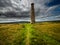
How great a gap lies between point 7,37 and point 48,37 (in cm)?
962

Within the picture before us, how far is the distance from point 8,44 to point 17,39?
3253mm

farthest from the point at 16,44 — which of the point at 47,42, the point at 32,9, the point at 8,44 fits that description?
the point at 32,9

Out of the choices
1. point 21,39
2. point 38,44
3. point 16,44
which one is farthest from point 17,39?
point 38,44

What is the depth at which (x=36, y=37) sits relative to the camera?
113ft

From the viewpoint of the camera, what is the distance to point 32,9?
248 feet

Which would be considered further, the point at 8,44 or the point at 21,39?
the point at 21,39

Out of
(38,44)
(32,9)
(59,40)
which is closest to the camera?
(38,44)

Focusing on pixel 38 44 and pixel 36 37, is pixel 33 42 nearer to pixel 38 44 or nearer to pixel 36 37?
pixel 38 44

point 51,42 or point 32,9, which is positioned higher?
point 32,9

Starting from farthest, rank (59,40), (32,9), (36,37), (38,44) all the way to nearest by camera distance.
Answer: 1. (32,9)
2. (36,37)
3. (59,40)
4. (38,44)

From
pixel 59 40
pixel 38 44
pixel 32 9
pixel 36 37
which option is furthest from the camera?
pixel 32 9

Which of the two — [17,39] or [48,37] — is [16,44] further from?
[48,37]

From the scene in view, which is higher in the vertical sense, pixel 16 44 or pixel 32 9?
pixel 32 9

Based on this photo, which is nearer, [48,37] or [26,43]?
[26,43]
